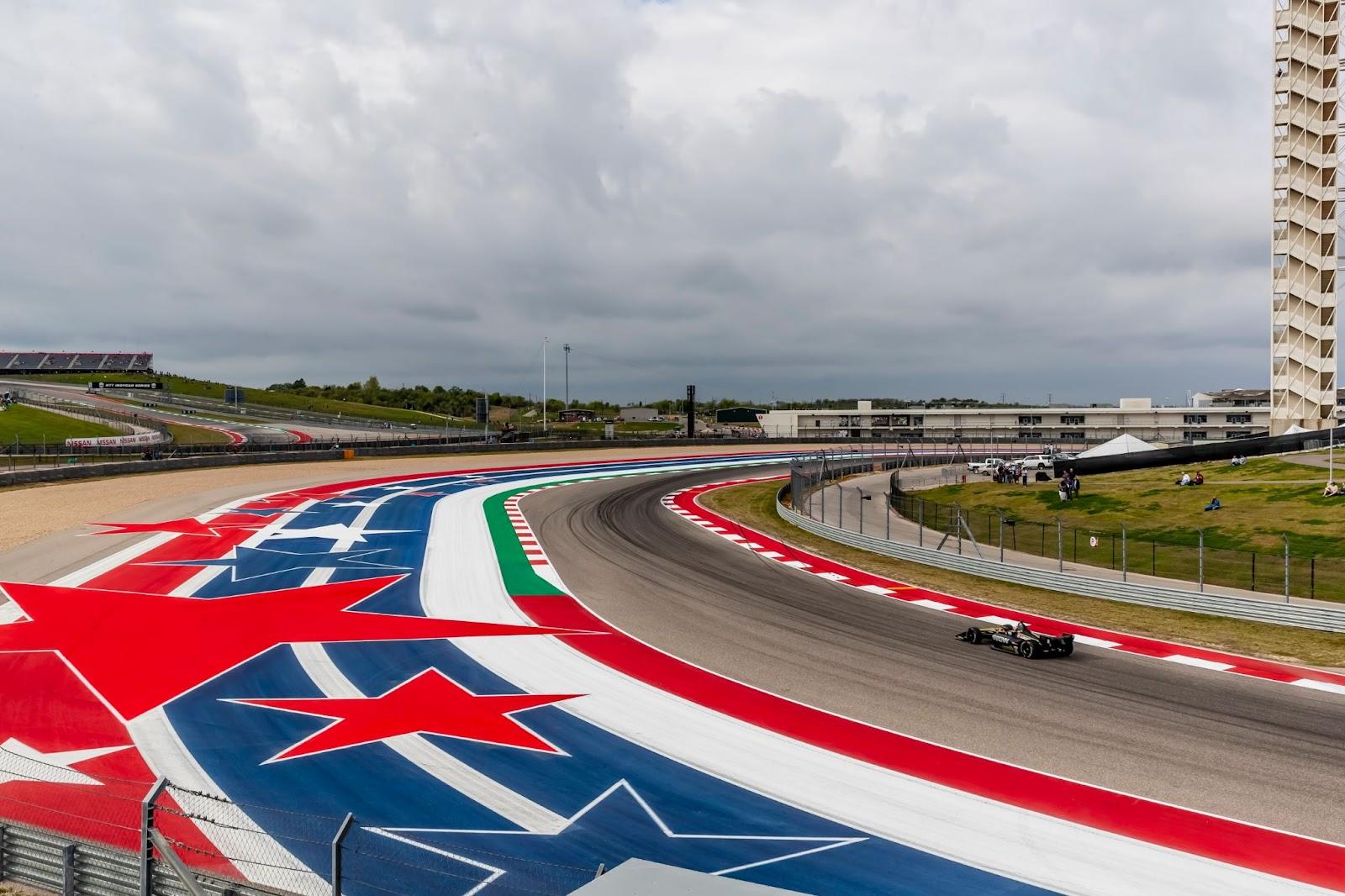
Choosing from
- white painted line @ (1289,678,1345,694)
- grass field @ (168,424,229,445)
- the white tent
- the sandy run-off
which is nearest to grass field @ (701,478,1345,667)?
white painted line @ (1289,678,1345,694)

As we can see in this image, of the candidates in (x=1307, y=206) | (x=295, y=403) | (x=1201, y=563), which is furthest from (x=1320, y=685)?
(x=295, y=403)

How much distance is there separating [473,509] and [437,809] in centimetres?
2807

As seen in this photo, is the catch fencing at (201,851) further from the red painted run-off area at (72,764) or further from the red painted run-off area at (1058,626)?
the red painted run-off area at (1058,626)

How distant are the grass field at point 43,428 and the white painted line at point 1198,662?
264ft

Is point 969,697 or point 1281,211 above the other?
point 1281,211

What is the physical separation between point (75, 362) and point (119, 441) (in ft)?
507

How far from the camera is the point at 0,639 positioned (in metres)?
15.8

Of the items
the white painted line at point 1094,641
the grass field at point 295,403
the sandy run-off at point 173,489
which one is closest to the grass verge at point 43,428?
the sandy run-off at point 173,489

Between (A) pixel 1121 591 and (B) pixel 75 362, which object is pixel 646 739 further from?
(B) pixel 75 362

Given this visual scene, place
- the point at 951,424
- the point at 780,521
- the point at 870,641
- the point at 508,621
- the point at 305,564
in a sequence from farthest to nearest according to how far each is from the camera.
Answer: the point at 951,424, the point at 780,521, the point at 305,564, the point at 508,621, the point at 870,641

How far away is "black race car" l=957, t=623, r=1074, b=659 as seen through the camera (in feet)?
50.3

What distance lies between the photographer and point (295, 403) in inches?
5285

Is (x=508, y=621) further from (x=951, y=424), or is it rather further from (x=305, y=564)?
(x=951, y=424)

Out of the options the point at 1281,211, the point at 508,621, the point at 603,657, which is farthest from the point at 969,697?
the point at 1281,211
